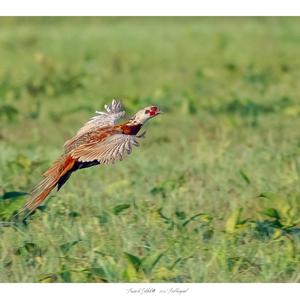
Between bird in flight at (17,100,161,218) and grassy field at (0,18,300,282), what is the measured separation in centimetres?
35

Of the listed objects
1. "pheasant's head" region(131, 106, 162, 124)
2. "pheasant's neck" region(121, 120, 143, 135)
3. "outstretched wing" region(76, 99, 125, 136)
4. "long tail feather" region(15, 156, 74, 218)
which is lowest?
"long tail feather" region(15, 156, 74, 218)

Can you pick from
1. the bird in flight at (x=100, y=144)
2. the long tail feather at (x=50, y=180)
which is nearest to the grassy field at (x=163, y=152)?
the long tail feather at (x=50, y=180)

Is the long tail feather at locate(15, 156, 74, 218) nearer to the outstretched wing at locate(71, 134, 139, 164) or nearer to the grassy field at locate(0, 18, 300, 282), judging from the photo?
the outstretched wing at locate(71, 134, 139, 164)

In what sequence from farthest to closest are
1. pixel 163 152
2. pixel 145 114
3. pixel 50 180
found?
pixel 163 152, pixel 50 180, pixel 145 114

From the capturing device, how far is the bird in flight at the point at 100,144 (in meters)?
4.37

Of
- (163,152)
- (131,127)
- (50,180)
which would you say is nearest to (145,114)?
(131,127)

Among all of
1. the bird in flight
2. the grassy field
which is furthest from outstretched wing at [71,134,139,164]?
the grassy field

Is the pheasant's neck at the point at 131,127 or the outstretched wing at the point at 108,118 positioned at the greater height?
the outstretched wing at the point at 108,118

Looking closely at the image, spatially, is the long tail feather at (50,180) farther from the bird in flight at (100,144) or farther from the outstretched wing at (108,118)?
the outstretched wing at (108,118)

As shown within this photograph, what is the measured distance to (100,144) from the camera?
445cm

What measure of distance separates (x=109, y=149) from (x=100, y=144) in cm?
8

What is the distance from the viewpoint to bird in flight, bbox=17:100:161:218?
4.37 m

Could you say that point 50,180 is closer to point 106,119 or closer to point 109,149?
point 106,119

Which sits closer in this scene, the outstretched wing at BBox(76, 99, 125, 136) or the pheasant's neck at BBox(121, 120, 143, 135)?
the pheasant's neck at BBox(121, 120, 143, 135)
